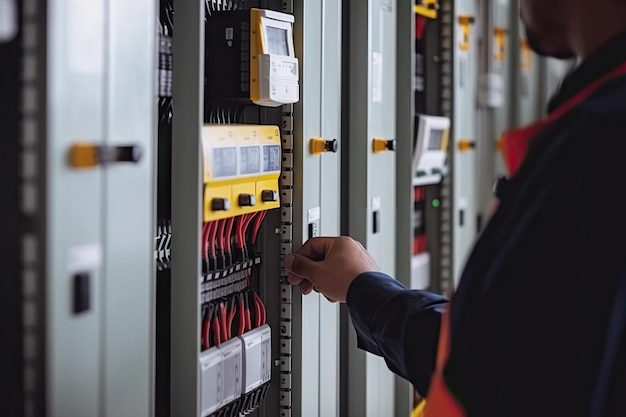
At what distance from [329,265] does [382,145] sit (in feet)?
3.41

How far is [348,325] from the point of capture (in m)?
A: 3.07

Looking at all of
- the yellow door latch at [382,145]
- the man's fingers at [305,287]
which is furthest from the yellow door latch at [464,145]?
the man's fingers at [305,287]

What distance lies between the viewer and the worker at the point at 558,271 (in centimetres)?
112

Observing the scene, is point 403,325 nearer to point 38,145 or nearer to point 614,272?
point 614,272

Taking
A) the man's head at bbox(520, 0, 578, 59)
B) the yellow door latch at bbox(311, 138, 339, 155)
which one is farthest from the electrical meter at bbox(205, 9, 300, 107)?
the man's head at bbox(520, 0, 578, 59)

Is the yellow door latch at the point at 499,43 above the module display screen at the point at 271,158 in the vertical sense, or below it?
above

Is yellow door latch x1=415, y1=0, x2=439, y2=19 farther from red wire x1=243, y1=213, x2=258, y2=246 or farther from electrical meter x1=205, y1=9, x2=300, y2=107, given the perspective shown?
red wire x1=243, y1=213, x2=258, y2=246

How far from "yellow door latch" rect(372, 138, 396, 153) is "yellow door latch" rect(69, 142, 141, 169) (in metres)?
1.53

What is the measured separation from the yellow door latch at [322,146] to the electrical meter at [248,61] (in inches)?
8.7

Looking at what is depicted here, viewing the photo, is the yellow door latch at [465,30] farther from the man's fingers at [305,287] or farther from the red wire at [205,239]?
the red wire at [205,239]

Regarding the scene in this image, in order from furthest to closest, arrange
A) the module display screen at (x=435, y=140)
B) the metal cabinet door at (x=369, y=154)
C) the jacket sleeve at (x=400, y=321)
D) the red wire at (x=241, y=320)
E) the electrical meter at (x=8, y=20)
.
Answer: the module display screen at (x=435, y=140) < the metal cabinet door at (x=369, y=154) < the red wire at (x=241, y=320) < the jacket sleeve at (x=400, y=321) < the electrical meter at (x=8, y=20)

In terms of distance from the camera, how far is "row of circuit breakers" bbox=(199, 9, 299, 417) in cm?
213

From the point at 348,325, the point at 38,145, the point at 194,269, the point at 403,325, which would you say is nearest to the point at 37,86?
the point at 38,145

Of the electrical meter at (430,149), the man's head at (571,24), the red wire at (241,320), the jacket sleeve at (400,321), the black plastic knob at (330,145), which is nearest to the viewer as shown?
the man's head at (571,24)
